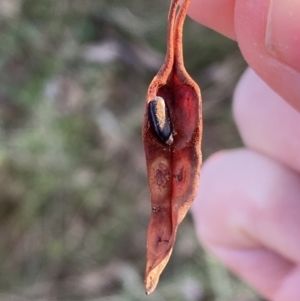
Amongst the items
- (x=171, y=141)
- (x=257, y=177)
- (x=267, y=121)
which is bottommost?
(x=257, y=177)

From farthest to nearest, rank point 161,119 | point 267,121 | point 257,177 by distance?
1. point 257,177
2. point 267,121
3. point 161,119

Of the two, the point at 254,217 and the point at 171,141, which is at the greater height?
the point at 171,141

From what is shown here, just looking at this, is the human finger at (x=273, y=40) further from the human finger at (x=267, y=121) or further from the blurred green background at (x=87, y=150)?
the blurred green background at (x=87, y=150)

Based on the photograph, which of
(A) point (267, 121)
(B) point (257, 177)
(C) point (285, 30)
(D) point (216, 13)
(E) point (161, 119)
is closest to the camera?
(E) point (161, 119)

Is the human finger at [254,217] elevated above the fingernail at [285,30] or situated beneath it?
situated beneath

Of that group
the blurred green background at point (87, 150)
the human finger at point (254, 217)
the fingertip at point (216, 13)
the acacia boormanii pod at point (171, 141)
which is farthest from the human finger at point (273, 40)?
the blurred green background at point (87, 150)

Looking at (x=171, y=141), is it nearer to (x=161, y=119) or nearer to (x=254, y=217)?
(x=161, y=119)

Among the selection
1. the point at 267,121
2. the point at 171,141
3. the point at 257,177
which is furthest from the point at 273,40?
the point at 257,177
